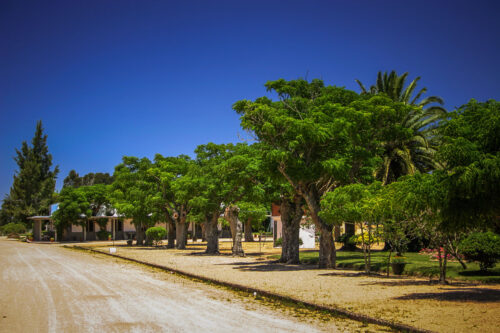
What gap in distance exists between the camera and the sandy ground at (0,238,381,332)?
27.5ft

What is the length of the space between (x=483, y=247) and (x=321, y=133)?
7022 mm

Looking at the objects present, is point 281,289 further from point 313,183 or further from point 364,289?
point 313,183

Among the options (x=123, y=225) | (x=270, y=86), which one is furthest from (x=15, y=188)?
(x=270, y=86)

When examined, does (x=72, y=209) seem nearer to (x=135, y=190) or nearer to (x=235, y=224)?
(x=135, y=190)

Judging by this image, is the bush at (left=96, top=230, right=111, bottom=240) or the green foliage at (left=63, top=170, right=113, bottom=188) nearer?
the bush at (left=96, top=230, right=111, bottom=240)

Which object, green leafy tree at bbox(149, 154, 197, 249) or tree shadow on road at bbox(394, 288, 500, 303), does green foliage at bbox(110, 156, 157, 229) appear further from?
tree shadow on road at bbox(394, 288, 500, 303)

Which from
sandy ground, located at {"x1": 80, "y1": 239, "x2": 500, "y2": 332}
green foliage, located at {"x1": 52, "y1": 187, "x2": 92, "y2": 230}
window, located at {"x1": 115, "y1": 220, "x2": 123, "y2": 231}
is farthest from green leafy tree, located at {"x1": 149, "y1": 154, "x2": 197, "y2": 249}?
window, located at {"x1": 115, "y1": 220, "x2": 123, "y2": 231}

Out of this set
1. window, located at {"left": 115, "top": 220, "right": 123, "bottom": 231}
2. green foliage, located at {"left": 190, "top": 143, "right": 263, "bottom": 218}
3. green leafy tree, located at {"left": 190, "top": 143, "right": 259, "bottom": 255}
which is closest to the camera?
green foliage, located at {"left": 190, "top": 143, "right": 263, "bottom": 218}

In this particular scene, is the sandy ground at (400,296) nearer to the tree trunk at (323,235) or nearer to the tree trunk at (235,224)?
the tree trunk at (323,235)

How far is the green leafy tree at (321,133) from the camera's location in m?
18.2

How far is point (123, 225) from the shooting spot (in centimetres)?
6481

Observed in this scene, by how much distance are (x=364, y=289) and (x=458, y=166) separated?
18.2 feet

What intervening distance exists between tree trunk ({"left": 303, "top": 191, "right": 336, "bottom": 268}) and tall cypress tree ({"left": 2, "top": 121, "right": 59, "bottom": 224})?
75.2 metres

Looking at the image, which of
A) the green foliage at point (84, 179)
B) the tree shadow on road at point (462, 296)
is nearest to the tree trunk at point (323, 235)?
the tree shadow on road at point (462, 296)
